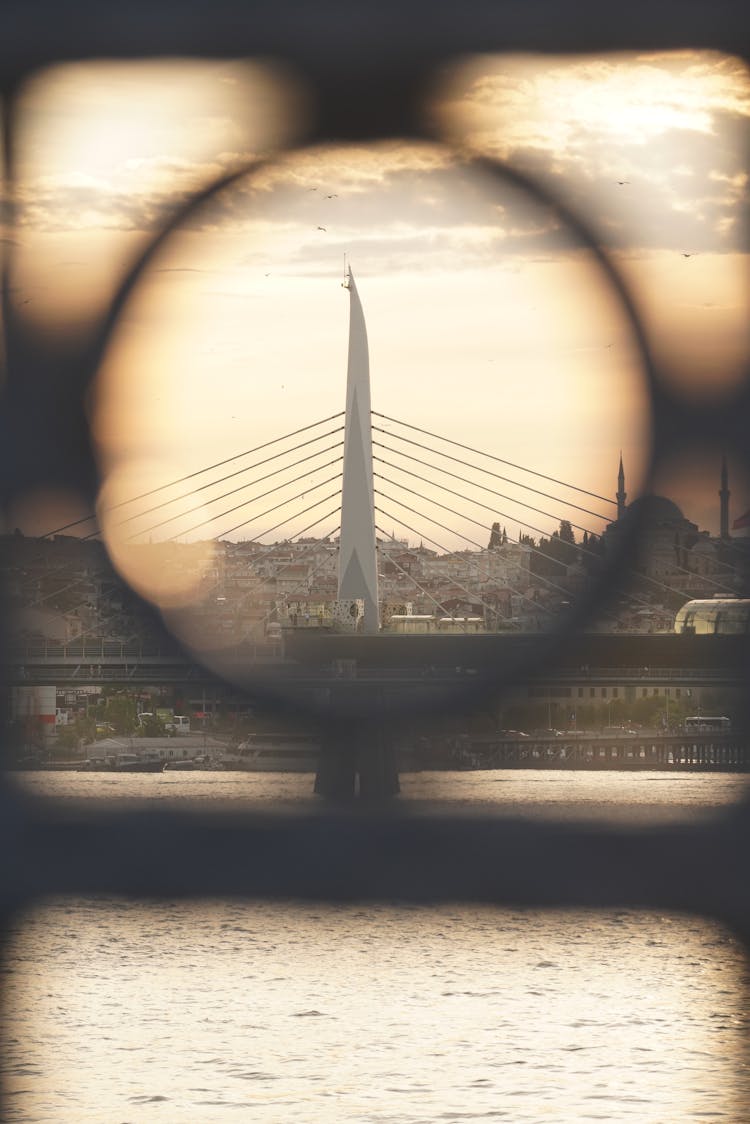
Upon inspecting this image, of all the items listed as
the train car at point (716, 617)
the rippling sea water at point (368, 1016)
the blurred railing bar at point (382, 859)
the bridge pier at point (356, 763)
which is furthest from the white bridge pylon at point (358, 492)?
the rippling sea water at point (368, 1016)

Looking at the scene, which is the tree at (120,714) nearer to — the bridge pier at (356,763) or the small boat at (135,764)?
the small boat at (135,764)

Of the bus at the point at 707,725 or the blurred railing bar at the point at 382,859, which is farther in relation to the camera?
the bus at the point at 707,725

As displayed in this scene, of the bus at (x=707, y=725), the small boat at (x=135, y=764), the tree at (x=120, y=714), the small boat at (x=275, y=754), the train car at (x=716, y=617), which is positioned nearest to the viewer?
the train car at (x=716, y=617)

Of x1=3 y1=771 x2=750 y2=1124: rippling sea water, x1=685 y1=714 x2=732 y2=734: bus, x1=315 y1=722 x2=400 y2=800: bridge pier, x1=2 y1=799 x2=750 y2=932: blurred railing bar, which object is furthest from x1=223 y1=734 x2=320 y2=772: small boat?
x1=3 y1=771 x2=750 y2=1124: rippling sea water

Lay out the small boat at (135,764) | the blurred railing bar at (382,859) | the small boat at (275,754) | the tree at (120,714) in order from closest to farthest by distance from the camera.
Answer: the blurred railing bar at (382,859)
the small boat at (275,754)
the small boat at (135,764)
the tree at (120,714)

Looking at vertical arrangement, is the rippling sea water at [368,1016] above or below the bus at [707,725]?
below
